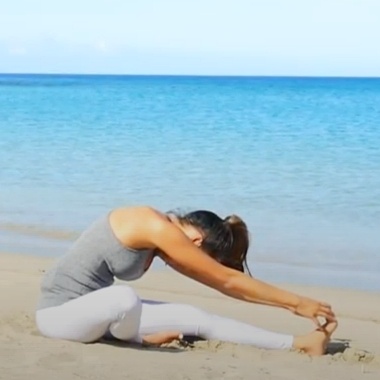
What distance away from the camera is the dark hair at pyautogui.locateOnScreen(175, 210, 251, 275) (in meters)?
4.89

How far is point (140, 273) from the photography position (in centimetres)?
501

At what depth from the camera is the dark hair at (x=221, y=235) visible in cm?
489

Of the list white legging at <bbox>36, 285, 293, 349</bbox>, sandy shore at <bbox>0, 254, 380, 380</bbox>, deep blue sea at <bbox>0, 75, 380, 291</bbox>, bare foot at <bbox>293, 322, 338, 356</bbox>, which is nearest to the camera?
sandy shore at <bbox>0, 254, 380, 380</bbox>

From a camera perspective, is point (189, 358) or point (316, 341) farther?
point (316, 341)

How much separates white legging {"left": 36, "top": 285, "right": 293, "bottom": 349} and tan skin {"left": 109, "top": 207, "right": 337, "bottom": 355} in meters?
0.27

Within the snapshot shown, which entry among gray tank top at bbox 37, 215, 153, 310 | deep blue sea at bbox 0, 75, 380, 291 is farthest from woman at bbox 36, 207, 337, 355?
deep blue sea at bbox 0, 75, 380, 291

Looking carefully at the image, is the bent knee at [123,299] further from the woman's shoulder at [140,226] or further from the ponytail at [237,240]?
the ponytail at [237,240]

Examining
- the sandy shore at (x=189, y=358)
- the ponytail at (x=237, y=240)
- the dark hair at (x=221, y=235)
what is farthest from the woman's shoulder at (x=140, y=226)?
the sandy shore at (x=189, y=358)

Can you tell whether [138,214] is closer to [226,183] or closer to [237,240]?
[237,240]

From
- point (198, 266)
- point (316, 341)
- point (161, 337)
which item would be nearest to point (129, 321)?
point (161, 337)

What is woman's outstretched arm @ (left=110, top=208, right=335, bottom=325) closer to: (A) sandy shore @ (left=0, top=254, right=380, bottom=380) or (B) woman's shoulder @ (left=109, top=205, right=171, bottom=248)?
(B) woman's shoulder @ (left=109, top=205, right=171, bottom=248)

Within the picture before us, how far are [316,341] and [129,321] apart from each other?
97cm

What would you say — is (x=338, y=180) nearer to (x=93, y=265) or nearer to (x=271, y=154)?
(x=271, y=154)

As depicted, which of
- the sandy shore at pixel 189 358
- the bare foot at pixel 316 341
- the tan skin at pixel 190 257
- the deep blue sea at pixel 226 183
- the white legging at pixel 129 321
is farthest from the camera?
the deep blue sea at pixel 226 183
